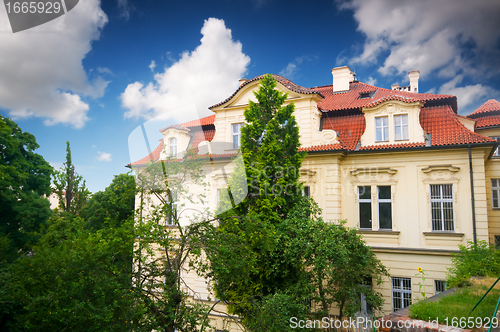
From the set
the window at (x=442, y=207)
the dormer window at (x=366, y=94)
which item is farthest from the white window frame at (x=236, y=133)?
the window at (x=442, y=207)

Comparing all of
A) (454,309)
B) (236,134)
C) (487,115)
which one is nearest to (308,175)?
(236,134)

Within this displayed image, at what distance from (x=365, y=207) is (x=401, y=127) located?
394 cm

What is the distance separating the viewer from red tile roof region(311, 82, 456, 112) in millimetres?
14345

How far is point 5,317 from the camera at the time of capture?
10992 millimetres

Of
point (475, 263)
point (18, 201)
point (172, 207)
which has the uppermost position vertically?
point (18, 201)

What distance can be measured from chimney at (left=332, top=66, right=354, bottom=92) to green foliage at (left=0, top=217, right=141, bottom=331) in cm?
1488

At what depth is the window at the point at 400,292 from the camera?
518 inches

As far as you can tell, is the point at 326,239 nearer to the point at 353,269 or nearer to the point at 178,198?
the point at 353,269

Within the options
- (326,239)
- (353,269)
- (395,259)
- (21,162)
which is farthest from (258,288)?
(21,162)

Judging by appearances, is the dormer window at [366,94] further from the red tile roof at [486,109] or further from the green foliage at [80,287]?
the green foliage at [80,287]

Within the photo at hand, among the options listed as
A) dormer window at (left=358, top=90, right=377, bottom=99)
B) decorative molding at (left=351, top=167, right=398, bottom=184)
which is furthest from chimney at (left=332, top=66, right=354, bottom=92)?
decorative molding at (left=351, top=167, right=398, bottom=184)

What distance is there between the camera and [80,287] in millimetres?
6770

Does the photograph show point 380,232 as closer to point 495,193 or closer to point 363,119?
point 363,119

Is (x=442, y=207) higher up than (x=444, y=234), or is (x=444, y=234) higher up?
(x=442, y=207)
